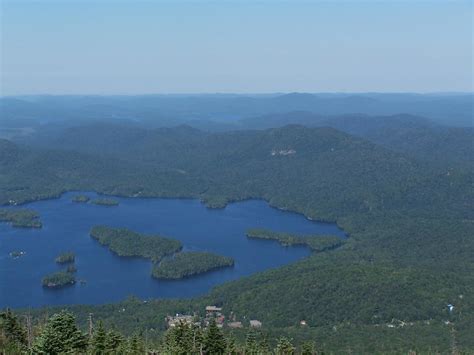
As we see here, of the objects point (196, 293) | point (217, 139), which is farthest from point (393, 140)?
point (196, 293)

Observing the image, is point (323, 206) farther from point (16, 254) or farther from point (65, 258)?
point (16, 254)

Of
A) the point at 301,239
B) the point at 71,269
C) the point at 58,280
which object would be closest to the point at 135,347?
the point at 58,280

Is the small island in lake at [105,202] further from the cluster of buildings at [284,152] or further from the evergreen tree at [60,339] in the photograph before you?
the evergreen tree at [60,339]

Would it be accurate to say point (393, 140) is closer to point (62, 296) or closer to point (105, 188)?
point (105, 188)

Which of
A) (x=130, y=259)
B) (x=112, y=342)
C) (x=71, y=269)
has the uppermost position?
(x=112, y=342)

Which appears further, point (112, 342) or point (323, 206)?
point (323, 206)

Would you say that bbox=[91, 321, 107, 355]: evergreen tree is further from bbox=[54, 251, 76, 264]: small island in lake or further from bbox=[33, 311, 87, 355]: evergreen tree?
bbox=[54, 251, 76, 264]: small island in lake
